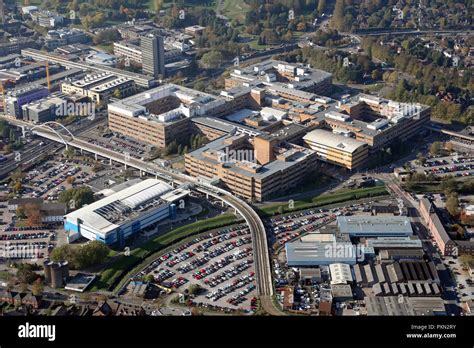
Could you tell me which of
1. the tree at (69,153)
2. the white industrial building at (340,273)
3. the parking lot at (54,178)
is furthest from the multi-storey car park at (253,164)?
the tree at (69,153)

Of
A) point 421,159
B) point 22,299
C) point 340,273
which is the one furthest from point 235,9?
point 22,299

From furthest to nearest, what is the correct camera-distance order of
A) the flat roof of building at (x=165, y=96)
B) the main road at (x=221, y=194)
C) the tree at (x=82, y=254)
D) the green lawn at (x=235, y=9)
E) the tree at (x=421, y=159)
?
the green lawn at (x=235, y=9), the flat roof of building at (x=165, y=96), the tree at (x=421, y=159), the tree at (x=82, y=254), the main road at (x=221, y=194)

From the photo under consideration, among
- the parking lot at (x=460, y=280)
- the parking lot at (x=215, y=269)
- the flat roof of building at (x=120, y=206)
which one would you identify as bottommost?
the parking lot at (x=215, y=269)

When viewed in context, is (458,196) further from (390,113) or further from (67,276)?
(67,276)

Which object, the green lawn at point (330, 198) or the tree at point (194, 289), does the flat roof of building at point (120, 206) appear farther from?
the green lawn at point (330, 198)

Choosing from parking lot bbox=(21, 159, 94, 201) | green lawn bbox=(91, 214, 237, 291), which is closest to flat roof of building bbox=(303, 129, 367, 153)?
green lawn bbox=(91, 214, 237, 291)
